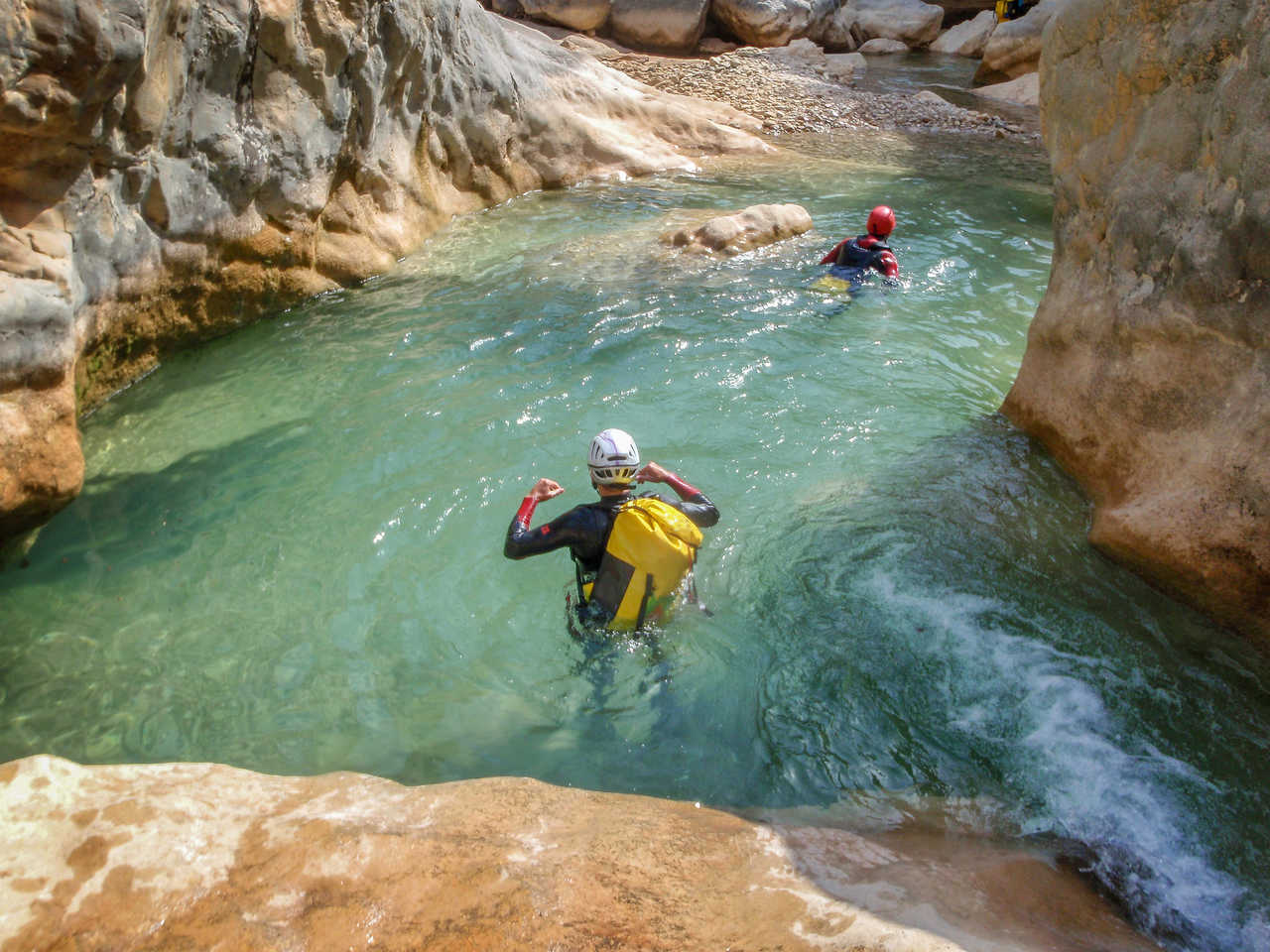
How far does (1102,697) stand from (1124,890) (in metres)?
1.19

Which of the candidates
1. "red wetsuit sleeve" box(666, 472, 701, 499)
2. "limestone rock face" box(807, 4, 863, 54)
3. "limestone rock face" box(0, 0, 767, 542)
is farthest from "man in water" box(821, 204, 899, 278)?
"limestone rock face" box(807, 4, 863, 54)

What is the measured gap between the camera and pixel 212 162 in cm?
797

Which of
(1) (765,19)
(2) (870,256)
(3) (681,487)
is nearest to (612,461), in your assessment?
(3) (681,487)

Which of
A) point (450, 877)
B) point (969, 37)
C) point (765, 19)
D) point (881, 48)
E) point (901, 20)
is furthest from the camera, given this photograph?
point (901, 20)

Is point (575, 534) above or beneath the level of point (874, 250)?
beneath

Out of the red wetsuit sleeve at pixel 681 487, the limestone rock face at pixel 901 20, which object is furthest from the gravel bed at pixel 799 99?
the red wetsuit sleeve at pixel 681 487

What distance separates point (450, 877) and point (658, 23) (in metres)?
24.5

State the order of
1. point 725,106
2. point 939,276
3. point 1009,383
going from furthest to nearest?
1. point 725,106
2. point 939,276
3. point 1009,383

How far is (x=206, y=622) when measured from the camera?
5027 millimetres

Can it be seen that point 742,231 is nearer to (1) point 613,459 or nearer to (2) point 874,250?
(2) point 874,250

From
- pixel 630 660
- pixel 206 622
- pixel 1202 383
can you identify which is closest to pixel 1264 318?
pixel 1202 383

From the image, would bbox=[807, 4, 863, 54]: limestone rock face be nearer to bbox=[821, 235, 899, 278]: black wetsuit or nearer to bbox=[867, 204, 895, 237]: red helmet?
bbox=[867, 204, 895, 237]: red helmet

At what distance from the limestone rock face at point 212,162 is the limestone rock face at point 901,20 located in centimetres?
1746

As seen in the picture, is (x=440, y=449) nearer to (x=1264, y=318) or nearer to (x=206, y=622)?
(x=206, y=622)
